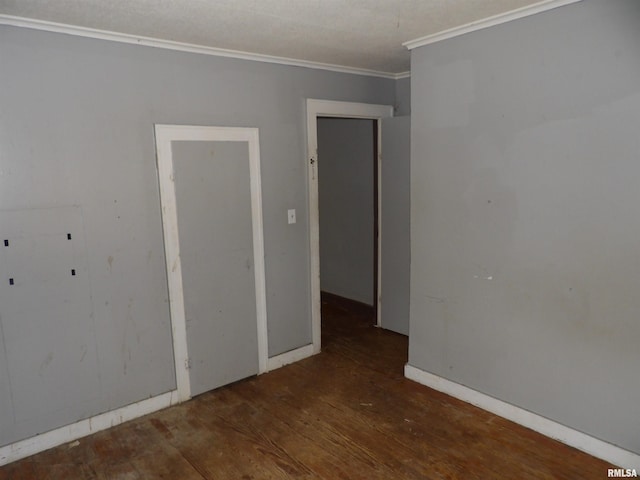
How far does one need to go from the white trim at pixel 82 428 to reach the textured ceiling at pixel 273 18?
91.4 inches

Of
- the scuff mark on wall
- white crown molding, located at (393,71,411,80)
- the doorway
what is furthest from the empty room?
the doorway

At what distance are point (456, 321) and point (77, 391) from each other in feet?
8.06

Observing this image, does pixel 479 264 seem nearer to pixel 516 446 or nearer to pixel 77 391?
pixel 516 446

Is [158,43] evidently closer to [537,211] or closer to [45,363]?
[45,363]

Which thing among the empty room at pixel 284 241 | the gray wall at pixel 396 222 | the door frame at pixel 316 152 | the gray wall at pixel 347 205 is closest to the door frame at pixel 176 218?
the empty room at pixel 284 241

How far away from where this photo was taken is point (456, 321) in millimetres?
3090

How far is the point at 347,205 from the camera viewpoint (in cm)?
512

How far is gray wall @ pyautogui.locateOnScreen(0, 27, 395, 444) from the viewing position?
2.46 meters

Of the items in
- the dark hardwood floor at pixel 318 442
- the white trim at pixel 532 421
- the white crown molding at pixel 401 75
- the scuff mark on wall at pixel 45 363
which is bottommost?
the dark hardwood floor at pixel 318 442

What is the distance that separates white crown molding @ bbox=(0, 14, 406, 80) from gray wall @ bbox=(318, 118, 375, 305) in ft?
3.54

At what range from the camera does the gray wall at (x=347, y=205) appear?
485cm

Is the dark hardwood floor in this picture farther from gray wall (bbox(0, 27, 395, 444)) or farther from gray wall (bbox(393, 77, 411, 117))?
gray wall (bbox(393, 77, 411, 117))

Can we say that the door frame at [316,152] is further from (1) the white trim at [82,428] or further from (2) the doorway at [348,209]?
(1) the white trim at [82,428]

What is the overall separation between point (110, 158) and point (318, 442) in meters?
2.12
